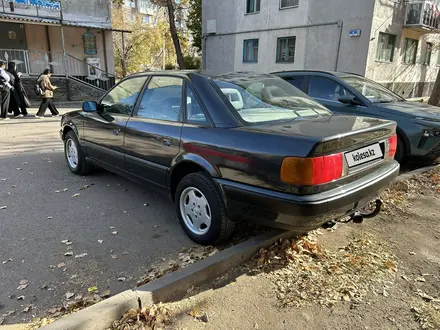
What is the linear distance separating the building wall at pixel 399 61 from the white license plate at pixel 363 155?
47.8 feet

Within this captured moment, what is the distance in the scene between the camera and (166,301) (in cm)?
259

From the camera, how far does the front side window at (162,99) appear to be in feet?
11.6

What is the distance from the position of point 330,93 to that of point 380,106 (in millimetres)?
970

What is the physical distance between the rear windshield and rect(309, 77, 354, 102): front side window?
2.76m

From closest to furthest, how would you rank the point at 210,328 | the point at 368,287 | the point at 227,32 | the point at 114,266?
the point at 210,328 < the point at 368,287 < the point at 114,266 < the point at 227,32

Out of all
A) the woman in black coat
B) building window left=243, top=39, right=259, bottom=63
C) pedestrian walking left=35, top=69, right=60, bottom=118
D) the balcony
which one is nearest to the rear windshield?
pedestrian walking left=35, top=69, right=60, bottom=118

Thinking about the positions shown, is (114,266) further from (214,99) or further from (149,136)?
(214,99)

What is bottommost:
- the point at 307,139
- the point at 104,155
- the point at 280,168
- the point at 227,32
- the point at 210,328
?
the point at 210,328

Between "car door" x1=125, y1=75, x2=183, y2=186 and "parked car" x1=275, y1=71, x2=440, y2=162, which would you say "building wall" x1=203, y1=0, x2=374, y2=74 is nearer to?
"parked car" x1=275, y1=71, x2=440, y2=162

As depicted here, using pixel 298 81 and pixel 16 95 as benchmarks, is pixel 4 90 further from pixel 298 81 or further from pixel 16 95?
pixel 298 81

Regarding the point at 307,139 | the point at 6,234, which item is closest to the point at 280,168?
the point at 307,139

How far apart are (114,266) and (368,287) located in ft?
6.91

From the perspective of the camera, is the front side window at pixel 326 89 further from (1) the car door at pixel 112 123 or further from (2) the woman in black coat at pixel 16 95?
(2) the woman in black coat at pixel 16 95

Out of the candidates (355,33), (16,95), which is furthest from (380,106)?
(355,33)
